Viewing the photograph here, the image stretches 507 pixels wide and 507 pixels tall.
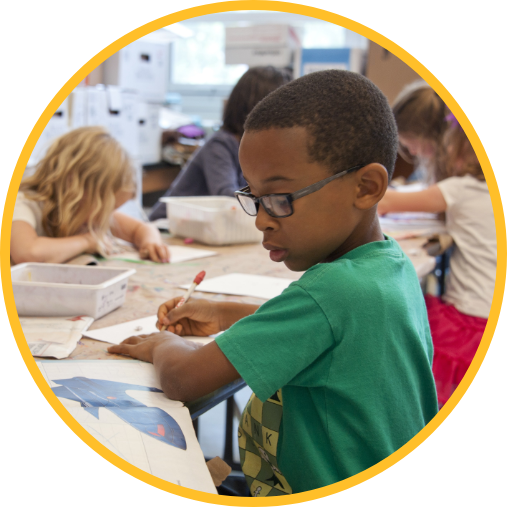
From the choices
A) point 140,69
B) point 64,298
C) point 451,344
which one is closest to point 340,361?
point 64,298

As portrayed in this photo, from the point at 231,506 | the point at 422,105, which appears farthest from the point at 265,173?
the point at 422,105

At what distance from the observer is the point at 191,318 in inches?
39.8

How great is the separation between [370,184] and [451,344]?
4.06 feet

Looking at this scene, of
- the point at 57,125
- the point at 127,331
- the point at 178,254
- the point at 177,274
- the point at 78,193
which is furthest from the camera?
the point at 57,125

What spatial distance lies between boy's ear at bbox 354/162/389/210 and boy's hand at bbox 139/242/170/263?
3.05 feet

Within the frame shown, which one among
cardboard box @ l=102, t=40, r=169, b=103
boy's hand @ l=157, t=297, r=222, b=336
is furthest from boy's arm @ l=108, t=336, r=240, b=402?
cardboard box @ l=102, t=40, r=169, b=103

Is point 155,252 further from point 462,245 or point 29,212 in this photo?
point 462,245

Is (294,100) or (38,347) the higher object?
(294,100)

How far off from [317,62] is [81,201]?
2.54 metres

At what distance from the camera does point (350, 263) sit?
0.74 m

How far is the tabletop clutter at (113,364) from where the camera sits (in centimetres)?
71

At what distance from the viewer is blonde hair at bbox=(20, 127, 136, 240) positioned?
1.58 metres

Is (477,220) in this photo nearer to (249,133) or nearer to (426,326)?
(426,326)

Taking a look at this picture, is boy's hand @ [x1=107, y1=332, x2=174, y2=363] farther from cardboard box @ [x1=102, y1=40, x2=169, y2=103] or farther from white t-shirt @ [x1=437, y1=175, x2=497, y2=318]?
cardboard box @ [x1=102, y1=40, x2=169, y2=103]
